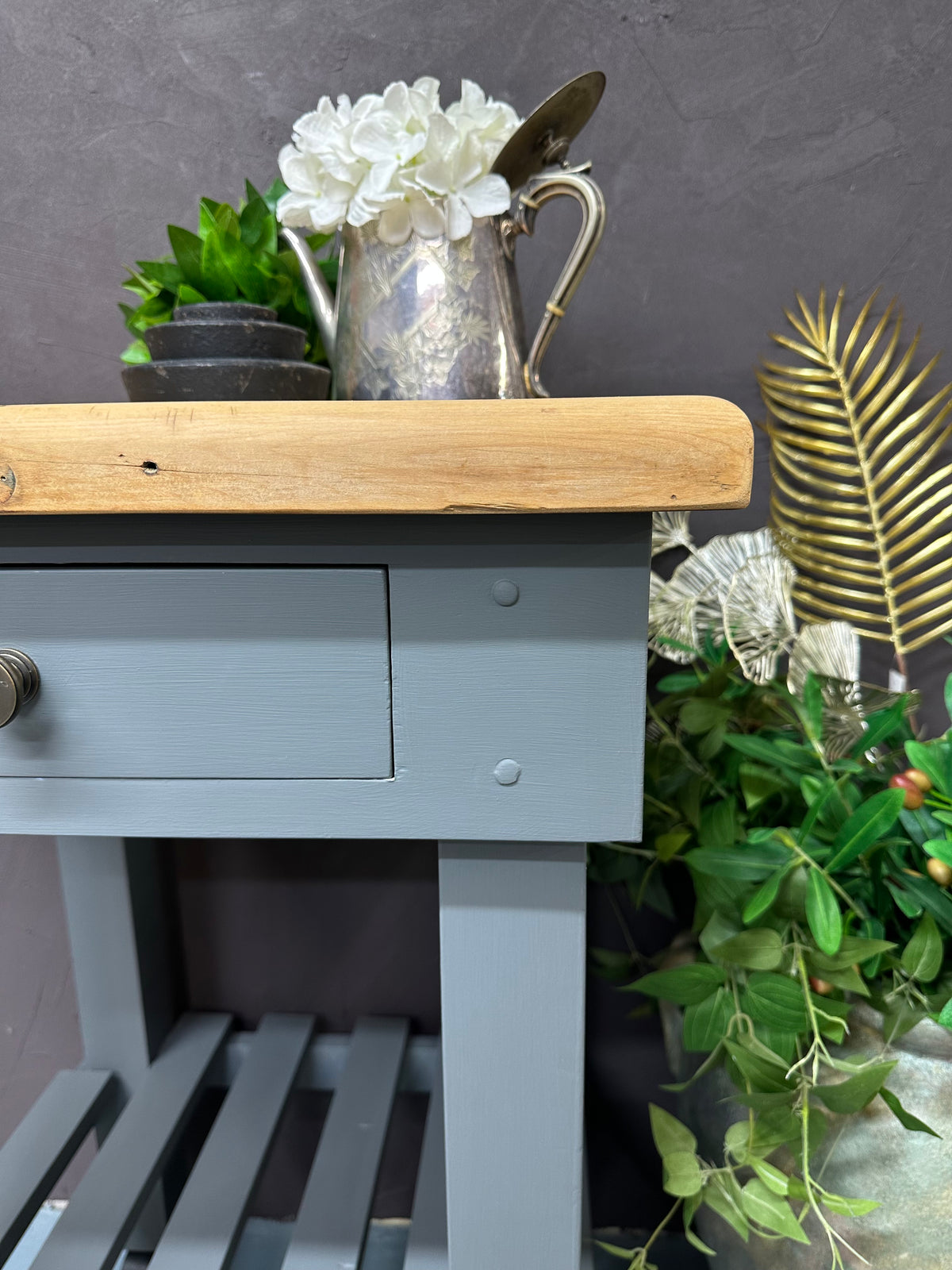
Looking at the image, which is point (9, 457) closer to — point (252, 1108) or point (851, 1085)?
point (851, 1085)

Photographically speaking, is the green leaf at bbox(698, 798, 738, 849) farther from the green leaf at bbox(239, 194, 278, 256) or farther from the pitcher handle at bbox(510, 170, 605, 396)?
the green leaf at bbox(239, 194, 278, 256)

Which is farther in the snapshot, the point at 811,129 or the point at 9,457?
the point at 811,129

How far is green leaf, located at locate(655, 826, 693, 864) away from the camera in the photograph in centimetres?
67

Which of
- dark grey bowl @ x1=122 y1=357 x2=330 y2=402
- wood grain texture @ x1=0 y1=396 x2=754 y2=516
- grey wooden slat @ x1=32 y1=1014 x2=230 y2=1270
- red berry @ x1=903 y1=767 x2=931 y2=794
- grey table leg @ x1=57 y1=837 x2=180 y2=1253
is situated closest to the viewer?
wood grain texture @ x1=0 y1=396 x2=754 y2=516

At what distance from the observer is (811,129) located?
719 mm

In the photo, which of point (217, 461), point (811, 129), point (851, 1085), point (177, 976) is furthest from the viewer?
point (177, 976)

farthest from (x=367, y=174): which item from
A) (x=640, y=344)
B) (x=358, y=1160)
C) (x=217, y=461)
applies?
(x=358, y=1160)

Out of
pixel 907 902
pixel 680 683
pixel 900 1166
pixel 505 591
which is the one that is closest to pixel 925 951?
pixel 907 902

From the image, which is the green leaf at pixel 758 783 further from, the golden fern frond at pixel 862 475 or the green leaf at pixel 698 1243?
the green leaf at pixel 698 1243

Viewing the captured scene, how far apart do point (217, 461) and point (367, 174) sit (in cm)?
25

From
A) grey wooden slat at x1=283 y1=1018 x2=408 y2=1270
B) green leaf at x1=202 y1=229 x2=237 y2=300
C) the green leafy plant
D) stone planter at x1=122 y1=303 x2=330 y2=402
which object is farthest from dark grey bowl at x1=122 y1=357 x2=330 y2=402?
grey wooden slat at x1=283 y1=1018 x2=408 y2=1270

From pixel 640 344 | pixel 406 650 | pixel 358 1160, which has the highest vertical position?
pixel 640 344

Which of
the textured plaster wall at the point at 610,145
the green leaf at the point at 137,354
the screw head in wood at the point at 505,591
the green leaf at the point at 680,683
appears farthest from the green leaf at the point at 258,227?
the green leaf at the point at 680,683

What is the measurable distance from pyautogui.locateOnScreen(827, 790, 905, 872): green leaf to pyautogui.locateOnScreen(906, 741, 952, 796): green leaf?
0.03m
